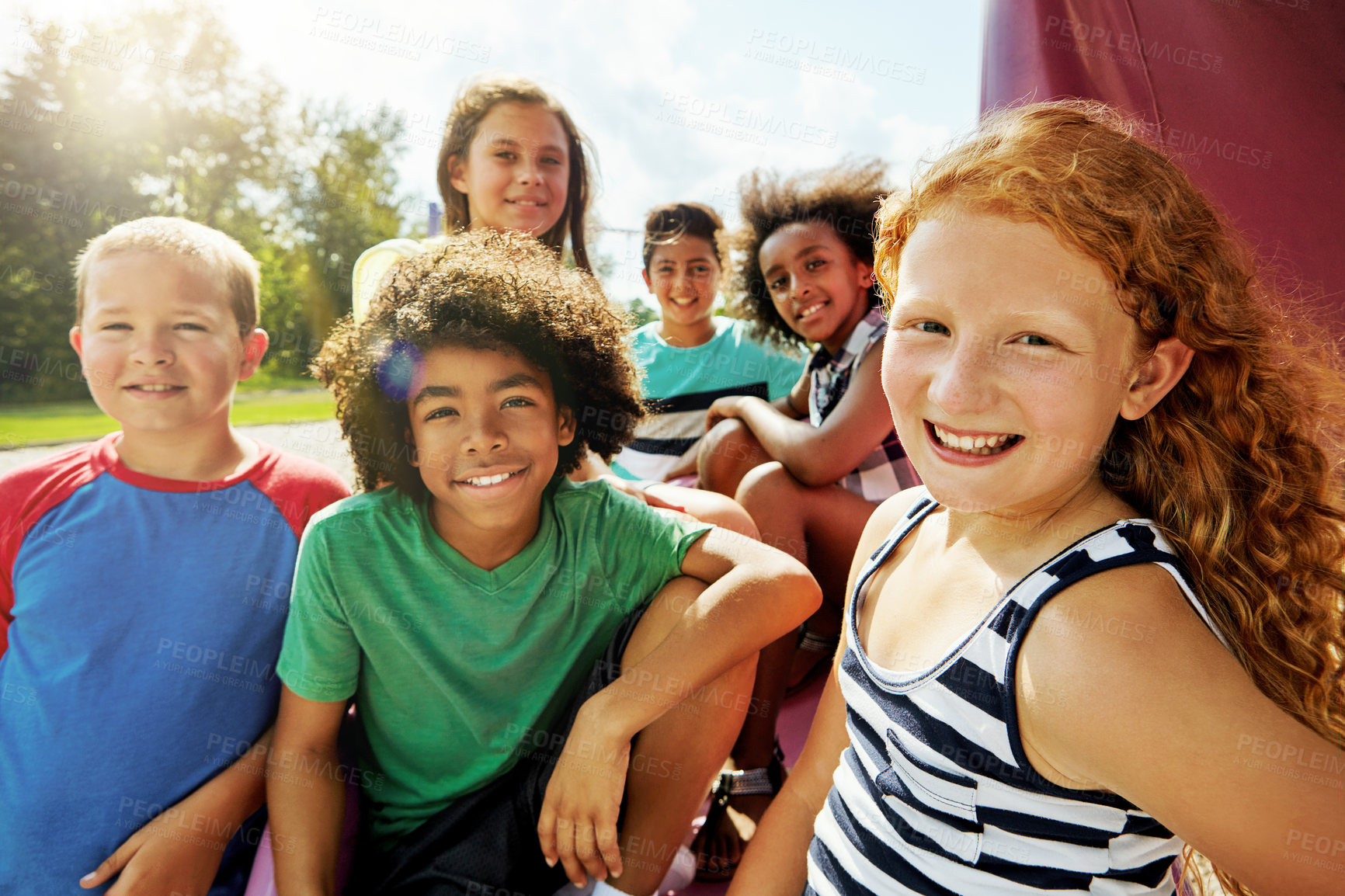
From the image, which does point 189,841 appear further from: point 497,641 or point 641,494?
point 641,494

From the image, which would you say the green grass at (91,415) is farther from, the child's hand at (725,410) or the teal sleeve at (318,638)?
the teal sleeve at (318,638)

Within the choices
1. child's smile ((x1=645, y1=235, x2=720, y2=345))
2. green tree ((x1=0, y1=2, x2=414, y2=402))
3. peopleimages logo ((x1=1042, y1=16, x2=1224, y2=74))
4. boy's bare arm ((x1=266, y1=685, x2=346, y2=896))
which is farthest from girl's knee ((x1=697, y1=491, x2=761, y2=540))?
green tree ((x1=0, y1=2, x2=414, y2=402))

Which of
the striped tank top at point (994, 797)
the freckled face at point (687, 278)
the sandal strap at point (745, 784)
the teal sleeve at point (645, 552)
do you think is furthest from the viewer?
the freckled face at point (687, 278)

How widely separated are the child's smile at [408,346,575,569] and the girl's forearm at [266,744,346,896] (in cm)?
43

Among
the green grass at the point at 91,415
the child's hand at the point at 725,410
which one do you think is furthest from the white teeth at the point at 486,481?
the green grass at the point at 91,415

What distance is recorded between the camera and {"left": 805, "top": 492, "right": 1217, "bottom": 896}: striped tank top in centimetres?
82

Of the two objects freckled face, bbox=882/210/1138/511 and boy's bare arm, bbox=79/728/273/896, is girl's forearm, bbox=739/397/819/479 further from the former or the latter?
boy's bare arm, bbox=79/728/273/896

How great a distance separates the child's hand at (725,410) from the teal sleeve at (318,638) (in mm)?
1359

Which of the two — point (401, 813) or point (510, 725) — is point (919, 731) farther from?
point (401, 813)

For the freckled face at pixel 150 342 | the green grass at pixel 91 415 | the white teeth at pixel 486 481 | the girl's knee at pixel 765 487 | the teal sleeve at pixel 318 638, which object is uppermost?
the freckled face at pixel 150 342

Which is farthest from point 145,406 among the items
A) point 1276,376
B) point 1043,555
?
point 1276,376

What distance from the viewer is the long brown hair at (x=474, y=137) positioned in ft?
8.01

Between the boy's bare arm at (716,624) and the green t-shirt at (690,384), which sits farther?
the green t-shirt at (690,384)

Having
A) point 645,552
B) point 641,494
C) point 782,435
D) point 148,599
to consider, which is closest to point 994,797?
point 645,552
